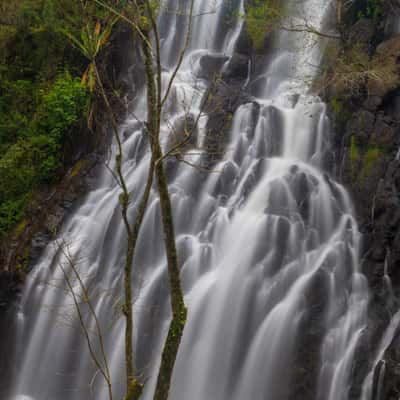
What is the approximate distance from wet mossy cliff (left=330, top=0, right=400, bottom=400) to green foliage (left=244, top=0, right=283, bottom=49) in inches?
104

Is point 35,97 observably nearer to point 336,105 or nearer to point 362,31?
point 336,105

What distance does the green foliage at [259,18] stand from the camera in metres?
15.4

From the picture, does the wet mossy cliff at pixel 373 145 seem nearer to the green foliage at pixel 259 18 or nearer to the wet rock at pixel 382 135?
the wet rock at pixel 382 135

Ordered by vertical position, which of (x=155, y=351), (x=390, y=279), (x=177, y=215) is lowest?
(x=155, y=351)

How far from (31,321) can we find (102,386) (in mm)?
2335

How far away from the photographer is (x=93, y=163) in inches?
514

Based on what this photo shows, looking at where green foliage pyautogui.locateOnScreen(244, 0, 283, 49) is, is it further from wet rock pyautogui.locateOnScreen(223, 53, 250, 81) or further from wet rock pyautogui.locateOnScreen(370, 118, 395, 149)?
wet rock pyautogui.locateOnScreen(370, 118, 395, 149)

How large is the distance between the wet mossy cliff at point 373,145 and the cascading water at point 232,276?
313 mm

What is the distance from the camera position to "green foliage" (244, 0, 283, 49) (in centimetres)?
1542

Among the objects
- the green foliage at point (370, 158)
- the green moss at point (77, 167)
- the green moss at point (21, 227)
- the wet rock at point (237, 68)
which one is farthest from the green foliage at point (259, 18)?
the green moss at point (21, 227)

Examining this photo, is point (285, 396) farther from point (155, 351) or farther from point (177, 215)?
point (177, 215)

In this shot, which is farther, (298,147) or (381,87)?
(298,147)

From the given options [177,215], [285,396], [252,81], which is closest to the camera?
Answer: [285,396]

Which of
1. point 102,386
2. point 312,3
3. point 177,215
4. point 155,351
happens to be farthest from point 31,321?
point 312,3
